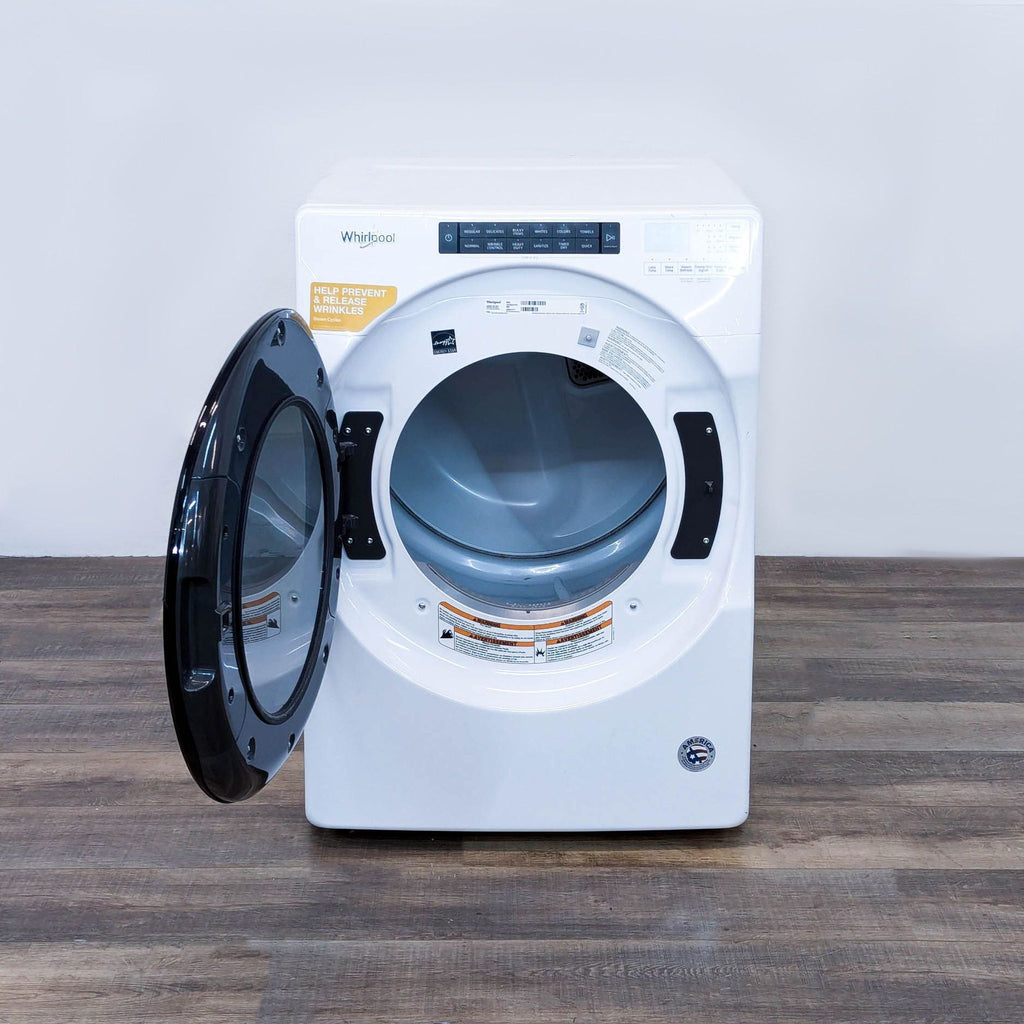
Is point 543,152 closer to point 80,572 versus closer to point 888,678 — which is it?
point 888,678

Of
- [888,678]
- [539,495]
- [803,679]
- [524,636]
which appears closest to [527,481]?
[539,495]

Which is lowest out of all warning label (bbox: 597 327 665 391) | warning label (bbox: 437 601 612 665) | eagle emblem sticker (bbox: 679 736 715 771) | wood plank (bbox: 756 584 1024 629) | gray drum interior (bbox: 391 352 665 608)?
wood plank (bbox: 756 584 1024 629)

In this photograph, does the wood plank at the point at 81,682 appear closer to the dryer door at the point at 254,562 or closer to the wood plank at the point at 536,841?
the wood plank at the point at 536,841

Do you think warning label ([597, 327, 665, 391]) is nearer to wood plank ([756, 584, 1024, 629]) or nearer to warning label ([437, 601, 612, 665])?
warning label ([437, 601, 612, 665])

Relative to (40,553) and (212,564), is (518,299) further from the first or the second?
(40,553)

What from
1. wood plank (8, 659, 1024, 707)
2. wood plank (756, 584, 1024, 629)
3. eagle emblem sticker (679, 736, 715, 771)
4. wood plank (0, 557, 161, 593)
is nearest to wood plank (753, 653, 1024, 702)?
wood plank (8, 659, 1024, 707)

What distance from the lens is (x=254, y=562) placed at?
1.24 m

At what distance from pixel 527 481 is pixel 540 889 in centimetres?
56

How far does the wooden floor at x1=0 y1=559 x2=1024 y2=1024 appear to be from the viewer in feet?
4.48

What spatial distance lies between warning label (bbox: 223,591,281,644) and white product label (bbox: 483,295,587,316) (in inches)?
16.5

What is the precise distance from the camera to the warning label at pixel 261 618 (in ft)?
3.98

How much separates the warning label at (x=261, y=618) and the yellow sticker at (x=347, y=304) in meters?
0.33

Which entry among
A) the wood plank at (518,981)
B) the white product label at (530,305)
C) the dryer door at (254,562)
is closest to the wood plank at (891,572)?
the wood plank at (518,981)

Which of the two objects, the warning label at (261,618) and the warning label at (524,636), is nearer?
the warning label at (261,618)
